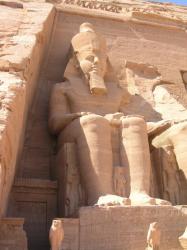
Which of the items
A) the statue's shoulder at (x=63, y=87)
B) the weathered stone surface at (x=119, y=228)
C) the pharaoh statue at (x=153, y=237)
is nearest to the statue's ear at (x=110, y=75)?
the statue's shoulder at (x=63, y=87)

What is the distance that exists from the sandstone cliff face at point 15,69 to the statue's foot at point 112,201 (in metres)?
0.92

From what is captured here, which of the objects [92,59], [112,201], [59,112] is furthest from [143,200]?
[92,59]

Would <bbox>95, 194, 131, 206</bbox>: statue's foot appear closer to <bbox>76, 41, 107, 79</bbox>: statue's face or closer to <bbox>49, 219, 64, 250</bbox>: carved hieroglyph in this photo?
<bbox>49, 219, 64, 250</bbox>: carved hieroglyph

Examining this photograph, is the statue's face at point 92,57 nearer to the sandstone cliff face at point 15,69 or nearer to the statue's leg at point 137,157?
the sandstone cliff face at point 15,69

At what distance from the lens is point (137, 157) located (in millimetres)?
5008

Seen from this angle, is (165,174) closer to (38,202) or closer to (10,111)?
(38,202)

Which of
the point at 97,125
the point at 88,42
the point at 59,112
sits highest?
the point at 88,42

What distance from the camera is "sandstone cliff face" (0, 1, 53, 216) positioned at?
13.6 feet

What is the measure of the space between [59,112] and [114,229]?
5.85ft

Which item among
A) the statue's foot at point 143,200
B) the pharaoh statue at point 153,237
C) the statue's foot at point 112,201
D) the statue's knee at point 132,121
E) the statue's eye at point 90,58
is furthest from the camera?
the statue's eye at point 90,58

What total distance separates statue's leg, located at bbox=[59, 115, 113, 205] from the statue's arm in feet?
0.83

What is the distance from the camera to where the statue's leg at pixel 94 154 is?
4758 millimetres

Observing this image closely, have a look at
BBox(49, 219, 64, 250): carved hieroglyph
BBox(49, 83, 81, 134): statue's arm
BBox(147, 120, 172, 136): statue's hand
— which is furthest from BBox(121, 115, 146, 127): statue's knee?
BBox(49, 219, 64, 250): carved hieroglyph

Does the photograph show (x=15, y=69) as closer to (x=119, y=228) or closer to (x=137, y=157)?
(x=137, y=157)
